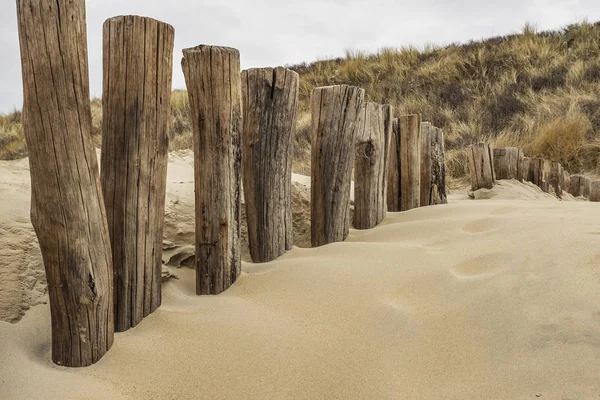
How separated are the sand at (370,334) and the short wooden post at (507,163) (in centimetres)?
406

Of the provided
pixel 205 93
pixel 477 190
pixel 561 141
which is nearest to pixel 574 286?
pixel 205 93

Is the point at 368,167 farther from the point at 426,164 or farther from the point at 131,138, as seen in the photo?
the point at 131,138

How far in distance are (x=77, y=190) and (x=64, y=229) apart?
0.14 m

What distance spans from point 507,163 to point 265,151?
4.64m

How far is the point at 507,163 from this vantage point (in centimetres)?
660

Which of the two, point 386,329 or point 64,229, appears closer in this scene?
point 64,229

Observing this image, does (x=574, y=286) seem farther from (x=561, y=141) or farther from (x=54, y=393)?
(x=561, y=141)

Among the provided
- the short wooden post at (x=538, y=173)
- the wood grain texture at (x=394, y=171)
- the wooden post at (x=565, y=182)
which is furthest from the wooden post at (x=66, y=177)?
the wooden post at (x=565, y=182)

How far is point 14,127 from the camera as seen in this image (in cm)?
1666

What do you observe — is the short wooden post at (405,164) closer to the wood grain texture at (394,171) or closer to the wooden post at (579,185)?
the wood grain texture at (394,171)

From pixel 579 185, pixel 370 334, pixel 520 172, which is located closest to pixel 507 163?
pixel 520 172

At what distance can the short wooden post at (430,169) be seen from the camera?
15.4 ft

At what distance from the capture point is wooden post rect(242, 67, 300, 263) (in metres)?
2.84

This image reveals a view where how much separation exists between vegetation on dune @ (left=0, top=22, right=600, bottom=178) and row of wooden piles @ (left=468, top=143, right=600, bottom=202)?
1.30 metres
